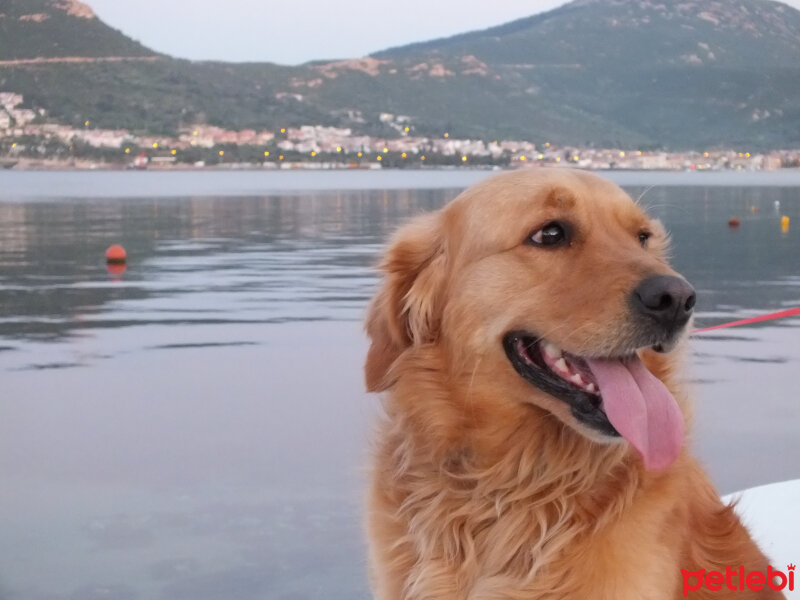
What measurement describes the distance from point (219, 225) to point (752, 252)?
15384 millimetres

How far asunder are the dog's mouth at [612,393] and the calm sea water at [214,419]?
855mm

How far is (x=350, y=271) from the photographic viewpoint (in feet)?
58.4

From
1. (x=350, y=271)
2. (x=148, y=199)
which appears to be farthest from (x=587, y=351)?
(x=148, y=199)

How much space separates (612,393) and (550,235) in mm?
617

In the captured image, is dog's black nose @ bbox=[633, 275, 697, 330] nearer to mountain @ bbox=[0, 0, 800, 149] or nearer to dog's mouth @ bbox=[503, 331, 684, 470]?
dog's mouth @ bbox=[503, 331, 684, 470]

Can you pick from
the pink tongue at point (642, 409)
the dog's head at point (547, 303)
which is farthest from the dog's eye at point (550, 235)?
the pink tongue at point (642, 409)

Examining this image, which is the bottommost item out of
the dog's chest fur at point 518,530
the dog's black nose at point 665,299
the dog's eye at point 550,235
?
→ the dog's chest fur at point 518,530

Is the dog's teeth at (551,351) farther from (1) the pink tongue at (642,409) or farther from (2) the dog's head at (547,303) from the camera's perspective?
(1) the pink tongue at (642,409)

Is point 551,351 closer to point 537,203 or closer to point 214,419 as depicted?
point 537,203

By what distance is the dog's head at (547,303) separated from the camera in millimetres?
3334

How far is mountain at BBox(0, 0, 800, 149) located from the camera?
115625 mm

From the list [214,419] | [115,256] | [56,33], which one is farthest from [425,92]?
[214,419]

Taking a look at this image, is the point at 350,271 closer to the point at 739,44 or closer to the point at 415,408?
the point at 415,408

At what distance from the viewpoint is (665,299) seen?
3262 mm
